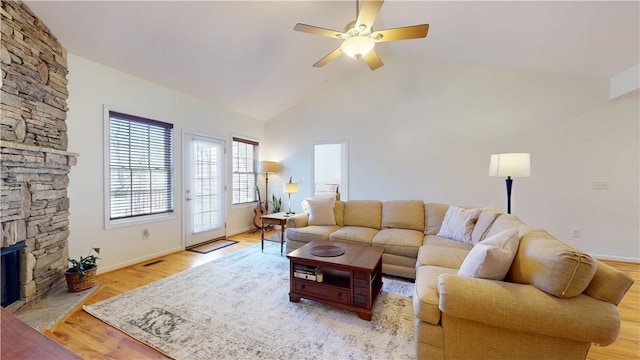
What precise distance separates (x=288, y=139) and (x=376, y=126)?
202 cm

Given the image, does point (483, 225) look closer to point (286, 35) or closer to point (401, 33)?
point (401, 33)

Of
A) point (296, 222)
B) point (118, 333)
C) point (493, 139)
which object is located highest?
point (493, 139)

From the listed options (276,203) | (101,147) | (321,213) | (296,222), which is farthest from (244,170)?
(101,147)

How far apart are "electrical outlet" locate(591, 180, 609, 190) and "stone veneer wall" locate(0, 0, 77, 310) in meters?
6.73

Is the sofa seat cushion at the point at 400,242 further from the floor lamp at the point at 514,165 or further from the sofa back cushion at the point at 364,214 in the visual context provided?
the floor lamp at the point at 514,165

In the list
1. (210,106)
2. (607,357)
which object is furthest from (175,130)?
(607,357)

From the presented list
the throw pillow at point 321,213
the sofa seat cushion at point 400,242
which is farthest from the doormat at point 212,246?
the sofa seat cushion at point 400,242

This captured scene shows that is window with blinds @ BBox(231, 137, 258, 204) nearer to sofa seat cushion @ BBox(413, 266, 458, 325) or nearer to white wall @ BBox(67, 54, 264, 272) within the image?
→ white wall @ BBox(67, 54, 264, 272)

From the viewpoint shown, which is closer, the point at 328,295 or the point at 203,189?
the point at 328,295

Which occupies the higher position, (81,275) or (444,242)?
(444,242)

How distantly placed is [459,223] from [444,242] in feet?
0.99

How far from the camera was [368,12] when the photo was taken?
1991mm

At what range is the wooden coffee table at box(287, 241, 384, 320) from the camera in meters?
2.14

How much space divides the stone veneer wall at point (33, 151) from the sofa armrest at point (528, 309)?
345 cm
